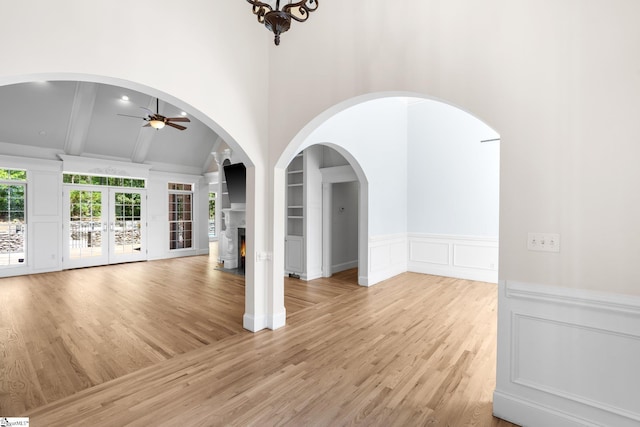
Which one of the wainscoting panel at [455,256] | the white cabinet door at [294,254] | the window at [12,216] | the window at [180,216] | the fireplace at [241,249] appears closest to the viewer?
the wainscoting panel at [455,256]

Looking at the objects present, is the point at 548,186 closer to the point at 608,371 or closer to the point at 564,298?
the point at 564,298

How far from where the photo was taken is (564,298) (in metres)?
1.89

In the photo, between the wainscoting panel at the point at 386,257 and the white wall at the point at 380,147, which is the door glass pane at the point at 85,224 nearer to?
the white wall at the point at 380,147

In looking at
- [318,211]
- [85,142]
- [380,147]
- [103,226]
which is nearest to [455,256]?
[380,147]

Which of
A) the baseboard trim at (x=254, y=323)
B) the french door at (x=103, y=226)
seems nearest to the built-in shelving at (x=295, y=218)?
the baseboard trim at (x=254, y=323)

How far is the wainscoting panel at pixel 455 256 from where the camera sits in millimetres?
5945

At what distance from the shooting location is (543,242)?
1956 millimetres

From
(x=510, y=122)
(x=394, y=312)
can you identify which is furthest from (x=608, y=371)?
(x=394, y=312)

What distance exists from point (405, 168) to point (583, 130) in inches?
204

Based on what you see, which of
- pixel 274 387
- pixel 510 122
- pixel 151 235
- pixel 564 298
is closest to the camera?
pixel 564 298

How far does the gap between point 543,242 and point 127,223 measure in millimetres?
9546

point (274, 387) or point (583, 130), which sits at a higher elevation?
point (583, 130)

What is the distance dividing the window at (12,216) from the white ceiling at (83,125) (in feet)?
1.86

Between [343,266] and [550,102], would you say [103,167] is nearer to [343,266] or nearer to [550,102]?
[343,266]
